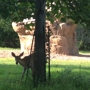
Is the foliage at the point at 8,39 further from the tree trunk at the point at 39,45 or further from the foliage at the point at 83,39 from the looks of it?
the tree trunk at the point at 39,45

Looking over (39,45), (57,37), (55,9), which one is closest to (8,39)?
(57,37)

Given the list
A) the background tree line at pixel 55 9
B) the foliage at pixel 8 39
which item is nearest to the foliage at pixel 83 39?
the foliage at pixel 8 39

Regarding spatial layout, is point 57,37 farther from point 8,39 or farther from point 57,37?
point 8,39

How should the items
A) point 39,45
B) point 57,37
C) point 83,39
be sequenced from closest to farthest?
point 39,45
point 57,37
point 83,39

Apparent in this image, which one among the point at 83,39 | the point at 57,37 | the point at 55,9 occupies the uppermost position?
the point at 55,9

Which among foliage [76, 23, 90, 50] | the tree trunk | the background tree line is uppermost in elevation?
the background tree line

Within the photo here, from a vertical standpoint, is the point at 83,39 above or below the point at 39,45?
below

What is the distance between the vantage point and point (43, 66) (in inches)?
372

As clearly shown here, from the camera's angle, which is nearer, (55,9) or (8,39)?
(55,9)

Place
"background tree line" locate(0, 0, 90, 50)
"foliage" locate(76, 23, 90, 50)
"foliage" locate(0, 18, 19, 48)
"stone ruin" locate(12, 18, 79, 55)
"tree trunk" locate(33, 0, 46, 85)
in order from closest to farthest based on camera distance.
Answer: "background tree line" locate(0, 0, 90, 50) → "tree trunk" locate(33, 0, 46, 85) → "stone ruin" locate(12, 18, 79, 55) → "foliage" locate(76, 23, 90, 50) → "foliage" locate(0, 18, 19, 48)

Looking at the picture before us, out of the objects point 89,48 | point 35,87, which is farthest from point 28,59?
point 89,48

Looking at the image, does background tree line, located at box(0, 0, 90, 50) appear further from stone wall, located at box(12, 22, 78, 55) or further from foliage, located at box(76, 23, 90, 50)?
foliage, located at box(76, 23, 90, 50)

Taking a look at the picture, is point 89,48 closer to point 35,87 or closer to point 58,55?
point 58,55

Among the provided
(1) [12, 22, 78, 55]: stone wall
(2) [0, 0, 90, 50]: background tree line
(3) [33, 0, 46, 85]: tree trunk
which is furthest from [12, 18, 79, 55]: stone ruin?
(3) [33, 0, 46, 85]: tree trunk
